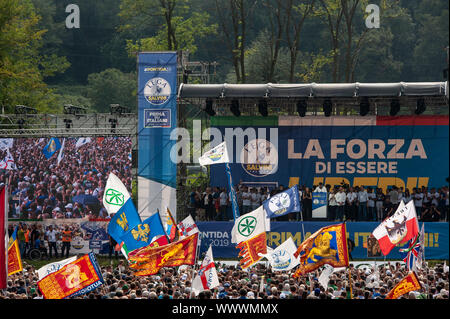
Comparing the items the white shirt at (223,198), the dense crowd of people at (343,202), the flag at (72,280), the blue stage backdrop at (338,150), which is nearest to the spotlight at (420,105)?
the blue stage backdrop at (338,150)

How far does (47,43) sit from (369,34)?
112ft

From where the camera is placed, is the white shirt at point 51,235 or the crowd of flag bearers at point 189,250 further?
the white shirt at point 51,235

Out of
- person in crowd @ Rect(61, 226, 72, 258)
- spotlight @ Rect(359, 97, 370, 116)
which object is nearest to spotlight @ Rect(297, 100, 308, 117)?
spotlight @ Rect(359, 97, 370, 116)

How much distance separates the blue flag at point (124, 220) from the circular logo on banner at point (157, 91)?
13144mm

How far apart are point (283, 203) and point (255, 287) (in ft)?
16.0

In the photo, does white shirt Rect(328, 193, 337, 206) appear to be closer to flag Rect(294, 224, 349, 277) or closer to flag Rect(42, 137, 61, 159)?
flag Rect(42, 137, 61, 159)

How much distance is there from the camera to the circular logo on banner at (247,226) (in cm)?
1567

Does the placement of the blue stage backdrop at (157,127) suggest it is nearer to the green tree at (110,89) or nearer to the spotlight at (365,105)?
the spotlight at (365,105)

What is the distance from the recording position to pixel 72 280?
452 inches

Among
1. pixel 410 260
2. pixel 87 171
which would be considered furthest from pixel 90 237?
pixel 410 260
